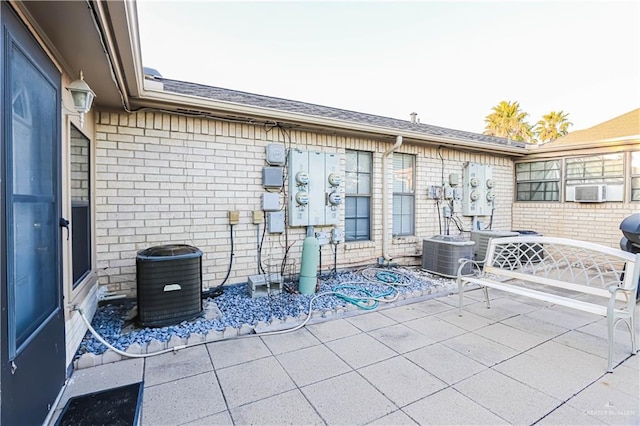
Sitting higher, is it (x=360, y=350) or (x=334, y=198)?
(x=334, y=198)

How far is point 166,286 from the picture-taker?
10.4 ft

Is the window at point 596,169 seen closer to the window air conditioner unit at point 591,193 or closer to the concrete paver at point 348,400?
the window air conditioner unit at point 591,193

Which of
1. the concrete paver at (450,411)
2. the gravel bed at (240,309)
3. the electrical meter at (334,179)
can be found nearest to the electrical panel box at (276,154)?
the electrical meter at (334,179)

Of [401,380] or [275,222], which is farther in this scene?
A: [275,222]

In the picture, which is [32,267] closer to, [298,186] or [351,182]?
[298,186]

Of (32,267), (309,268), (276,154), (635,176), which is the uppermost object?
(276,154)

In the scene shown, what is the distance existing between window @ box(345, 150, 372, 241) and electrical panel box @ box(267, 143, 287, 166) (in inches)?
54.4

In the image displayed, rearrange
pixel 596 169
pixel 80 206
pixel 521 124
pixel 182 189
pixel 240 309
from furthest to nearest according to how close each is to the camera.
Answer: pixel 521 124 → pixel 596 169 → pixel 182 189 → pixel 240 309 → pixel 80 206

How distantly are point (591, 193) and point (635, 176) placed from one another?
2.48 ft

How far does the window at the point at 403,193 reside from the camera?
5.99 meters

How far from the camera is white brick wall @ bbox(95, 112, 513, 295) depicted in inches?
146

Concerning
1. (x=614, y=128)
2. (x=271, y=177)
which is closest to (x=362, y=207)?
(x=271, y=177)

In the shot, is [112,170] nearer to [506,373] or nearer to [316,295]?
[316,295]

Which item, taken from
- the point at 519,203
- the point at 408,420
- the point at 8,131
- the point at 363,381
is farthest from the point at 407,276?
the point at 8,131
